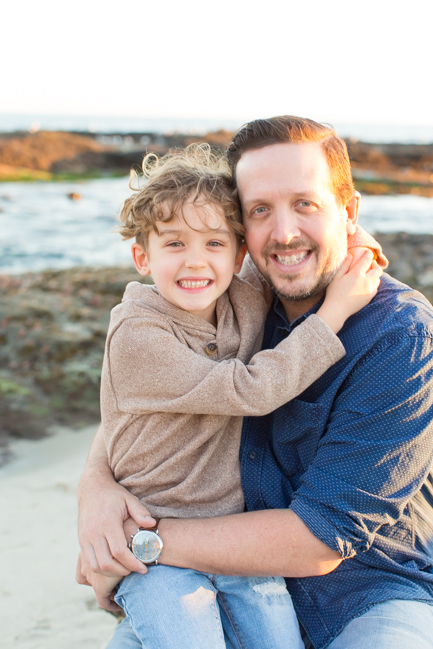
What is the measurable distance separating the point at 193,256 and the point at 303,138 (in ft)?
2.12

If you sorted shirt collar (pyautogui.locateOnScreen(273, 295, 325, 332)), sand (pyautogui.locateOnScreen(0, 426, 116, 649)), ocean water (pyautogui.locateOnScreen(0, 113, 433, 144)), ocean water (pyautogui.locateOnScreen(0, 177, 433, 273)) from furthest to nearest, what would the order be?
ocean water (pyautogui.locateOnScreen(0, 113, 433, 144))
ocean water (pyautogui.locateOnScreen(0, 177, 433, 273))
sand (pyautogui.locateOnScreen(0, 426, 116, 649))
shirt collar (pyautogui.locateOnScreen(273, 295, 325, 332))

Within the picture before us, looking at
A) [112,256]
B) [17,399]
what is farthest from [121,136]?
[17,399]

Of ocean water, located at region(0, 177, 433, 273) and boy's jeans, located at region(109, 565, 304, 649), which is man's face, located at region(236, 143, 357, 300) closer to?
boy's jeans, located at region(109, 565, 304, 649)

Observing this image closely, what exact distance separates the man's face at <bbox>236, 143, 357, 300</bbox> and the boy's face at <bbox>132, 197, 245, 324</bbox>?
0.17m

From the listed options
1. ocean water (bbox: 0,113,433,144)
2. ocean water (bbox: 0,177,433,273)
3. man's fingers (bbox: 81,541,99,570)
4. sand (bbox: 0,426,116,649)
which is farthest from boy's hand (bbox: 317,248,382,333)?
ocean water (bbox: 0,113,433,144)

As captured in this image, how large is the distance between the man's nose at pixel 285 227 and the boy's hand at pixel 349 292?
0.24m

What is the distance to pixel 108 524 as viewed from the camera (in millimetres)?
1980

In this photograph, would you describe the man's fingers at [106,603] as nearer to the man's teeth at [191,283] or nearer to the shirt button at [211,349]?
the shirt button at [211,349]

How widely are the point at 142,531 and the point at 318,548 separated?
1.99 feet

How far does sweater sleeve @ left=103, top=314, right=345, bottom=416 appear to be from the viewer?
1947mm

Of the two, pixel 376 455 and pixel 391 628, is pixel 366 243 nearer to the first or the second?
pixel 376 455

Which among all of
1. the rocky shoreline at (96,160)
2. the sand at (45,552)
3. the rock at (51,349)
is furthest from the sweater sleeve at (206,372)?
the rocky shoreline at (96,160)

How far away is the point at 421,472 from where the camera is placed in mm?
1866

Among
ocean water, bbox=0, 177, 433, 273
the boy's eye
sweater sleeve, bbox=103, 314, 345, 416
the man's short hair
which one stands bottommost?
ocean water, bbox=0, 177, 433, 273
